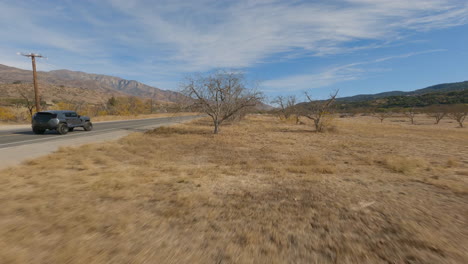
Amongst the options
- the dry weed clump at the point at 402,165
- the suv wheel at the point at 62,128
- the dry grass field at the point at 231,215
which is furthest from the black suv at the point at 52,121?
the dry weed clump at the point at 402,165

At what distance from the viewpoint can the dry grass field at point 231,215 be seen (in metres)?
2.45

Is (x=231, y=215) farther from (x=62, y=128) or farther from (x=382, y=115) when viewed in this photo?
(x=382, y=115)

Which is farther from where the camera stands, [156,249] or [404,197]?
[404,197]

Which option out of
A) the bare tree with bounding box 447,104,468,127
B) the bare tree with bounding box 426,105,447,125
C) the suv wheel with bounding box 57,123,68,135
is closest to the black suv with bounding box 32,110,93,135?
the suv wheel with bounding box 57,123,68,135

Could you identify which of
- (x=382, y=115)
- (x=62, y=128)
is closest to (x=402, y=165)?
(x=62, y=128)

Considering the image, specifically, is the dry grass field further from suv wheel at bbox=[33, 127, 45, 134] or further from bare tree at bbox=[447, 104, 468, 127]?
bare tree at bbox=[447, 104, 468, 127]

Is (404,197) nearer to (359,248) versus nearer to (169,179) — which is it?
(359,248)

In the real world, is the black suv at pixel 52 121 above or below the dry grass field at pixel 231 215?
above

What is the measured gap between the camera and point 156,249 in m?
2.51

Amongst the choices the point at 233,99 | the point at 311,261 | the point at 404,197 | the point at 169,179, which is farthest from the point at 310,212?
the point at 233,99

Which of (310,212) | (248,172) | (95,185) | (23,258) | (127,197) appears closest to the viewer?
(23,258)

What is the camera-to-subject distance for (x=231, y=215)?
344 centimetres

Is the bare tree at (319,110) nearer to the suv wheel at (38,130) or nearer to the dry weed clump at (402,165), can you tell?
the dry weed clump at (402,165)

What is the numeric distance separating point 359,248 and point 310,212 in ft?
3.32
